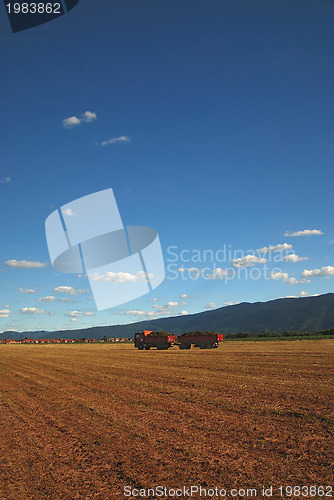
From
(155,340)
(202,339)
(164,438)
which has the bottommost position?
(164,438)

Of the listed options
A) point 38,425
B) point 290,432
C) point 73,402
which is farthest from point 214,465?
point 73,402

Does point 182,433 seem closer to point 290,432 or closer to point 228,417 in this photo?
point 228,417

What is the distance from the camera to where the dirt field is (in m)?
5.96

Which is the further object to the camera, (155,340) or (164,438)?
(155,340)

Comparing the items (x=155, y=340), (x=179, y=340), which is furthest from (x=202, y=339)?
(x=155, y=340)

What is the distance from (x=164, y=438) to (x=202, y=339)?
3421 cm

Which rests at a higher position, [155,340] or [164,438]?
[155,340]

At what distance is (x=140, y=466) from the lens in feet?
21.4

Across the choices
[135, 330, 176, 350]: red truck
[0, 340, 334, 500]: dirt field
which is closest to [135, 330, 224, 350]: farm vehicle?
[135, 330, 176, 350]: red truck

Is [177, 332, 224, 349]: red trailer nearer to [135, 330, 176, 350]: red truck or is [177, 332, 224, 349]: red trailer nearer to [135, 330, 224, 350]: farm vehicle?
[135, 330, 224, 350]: farm vehicle

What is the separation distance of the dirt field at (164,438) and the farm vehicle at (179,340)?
87.4 ft

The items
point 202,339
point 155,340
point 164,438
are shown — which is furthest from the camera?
point 155,340

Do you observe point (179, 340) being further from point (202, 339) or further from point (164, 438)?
point (164, 438)

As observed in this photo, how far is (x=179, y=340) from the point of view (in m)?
42.2
